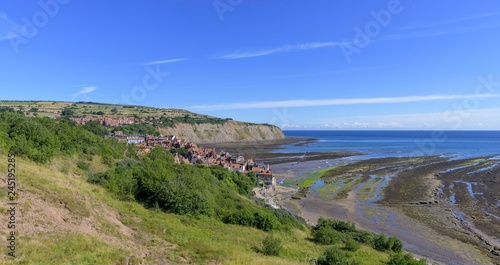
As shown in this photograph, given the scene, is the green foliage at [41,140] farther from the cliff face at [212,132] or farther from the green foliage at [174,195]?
the cliff face at [212,132]

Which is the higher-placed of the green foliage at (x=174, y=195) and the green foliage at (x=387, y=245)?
the green foliage at (x=174, y=195)

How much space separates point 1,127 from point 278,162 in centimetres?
7634

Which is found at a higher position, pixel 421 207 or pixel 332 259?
pixel 332 259

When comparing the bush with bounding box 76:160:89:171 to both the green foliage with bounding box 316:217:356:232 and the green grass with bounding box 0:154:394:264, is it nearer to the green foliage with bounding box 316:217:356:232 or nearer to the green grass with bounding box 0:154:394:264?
the green grass with bounding box 0:154:394:264

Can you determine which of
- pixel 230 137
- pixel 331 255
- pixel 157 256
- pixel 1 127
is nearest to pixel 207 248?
pixel 157 256

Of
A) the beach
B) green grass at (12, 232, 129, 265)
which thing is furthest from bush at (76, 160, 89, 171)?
the beach

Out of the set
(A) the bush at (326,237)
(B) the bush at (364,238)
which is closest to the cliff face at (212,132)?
(B) the bush at (364,238)

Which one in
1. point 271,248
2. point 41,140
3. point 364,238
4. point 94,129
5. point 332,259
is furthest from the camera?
point 94,129

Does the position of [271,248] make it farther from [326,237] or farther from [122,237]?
[326,237]

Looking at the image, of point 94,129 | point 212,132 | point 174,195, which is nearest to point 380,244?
point 174,195

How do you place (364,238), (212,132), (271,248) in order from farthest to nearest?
1. (212,132)
2. (364,238)
3. (271,248)

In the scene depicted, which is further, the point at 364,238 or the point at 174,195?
the point at 364,238

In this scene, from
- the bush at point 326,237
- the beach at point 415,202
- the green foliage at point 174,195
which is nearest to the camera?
the green foliage at point 174,195

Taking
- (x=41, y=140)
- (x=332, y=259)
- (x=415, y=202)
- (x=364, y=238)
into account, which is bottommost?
(x=415, y=202)
